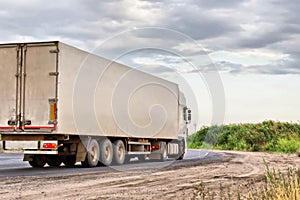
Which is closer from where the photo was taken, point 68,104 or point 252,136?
point 68,104

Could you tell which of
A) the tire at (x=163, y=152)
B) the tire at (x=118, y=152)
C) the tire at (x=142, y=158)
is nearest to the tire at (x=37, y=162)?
the tire at (x=118, y=152)

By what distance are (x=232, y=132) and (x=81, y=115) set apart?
35012 mm

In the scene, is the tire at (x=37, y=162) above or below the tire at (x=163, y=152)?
below

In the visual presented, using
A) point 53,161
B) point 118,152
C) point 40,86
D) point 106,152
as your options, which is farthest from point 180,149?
point 40,86

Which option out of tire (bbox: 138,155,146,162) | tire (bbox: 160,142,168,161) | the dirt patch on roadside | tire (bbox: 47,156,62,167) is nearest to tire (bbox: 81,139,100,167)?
tire (bbox: 47,156,62,167)

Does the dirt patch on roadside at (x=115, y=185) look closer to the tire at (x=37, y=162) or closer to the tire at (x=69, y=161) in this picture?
the tire at (x=69, y=161)

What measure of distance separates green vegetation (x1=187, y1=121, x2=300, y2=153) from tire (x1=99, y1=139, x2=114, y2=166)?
89.8 feet

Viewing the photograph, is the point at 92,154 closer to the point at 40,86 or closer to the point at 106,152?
the point at 106,152

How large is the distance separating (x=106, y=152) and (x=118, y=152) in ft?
3.82

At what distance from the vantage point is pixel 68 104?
63.8ft

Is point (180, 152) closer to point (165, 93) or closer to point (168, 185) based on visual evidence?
point (165, 93)

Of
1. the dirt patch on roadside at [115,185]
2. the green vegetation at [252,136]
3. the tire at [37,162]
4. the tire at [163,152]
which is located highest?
the green vegetation at [252,136]

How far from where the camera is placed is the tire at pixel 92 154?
21188 mm

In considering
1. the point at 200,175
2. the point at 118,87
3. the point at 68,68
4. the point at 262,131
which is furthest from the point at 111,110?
the point at 262,131
